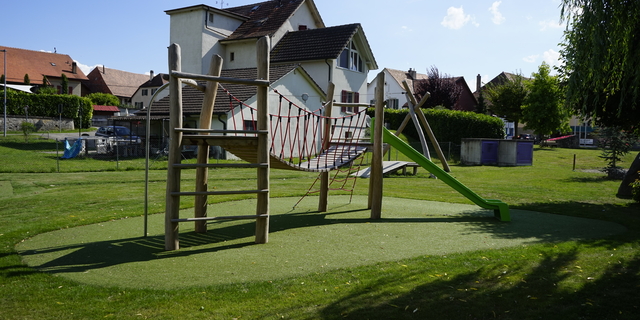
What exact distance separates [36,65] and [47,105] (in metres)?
22.9

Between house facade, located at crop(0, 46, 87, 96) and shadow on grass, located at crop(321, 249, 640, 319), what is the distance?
201ft

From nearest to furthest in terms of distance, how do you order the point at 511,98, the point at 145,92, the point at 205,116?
1. the point at 205,116
2. the point at 511,98
3. the point at 145,92

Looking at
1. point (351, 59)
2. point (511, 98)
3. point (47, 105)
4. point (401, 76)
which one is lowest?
point (47, 105)

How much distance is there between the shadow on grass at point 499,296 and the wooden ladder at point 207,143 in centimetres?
253

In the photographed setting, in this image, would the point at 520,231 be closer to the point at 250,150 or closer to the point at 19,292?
the point at 250,150

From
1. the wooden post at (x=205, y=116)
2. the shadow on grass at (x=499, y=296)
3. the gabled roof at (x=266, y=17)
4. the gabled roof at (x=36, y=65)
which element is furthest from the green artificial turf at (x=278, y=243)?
the gabled roof at (x=36, y=65)

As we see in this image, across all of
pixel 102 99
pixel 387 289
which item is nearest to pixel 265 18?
pixel 387 289

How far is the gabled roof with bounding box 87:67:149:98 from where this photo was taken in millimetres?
79562

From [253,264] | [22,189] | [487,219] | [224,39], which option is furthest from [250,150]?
[224,39]

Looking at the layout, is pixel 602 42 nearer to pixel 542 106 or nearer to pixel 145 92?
pixel 542 106

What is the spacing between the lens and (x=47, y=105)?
4312cm

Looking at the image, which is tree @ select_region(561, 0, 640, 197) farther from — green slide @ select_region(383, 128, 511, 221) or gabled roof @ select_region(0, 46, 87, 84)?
gabled roof @ select_region(0, 46, 87, 84)

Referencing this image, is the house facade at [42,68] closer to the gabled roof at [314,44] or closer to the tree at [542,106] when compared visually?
the gabled roof at [314,44]

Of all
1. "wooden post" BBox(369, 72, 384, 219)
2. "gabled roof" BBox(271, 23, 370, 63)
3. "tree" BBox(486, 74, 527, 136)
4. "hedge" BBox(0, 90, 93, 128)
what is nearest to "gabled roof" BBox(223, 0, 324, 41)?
"gabled roof" BBox(271, 23, 370, 63)
